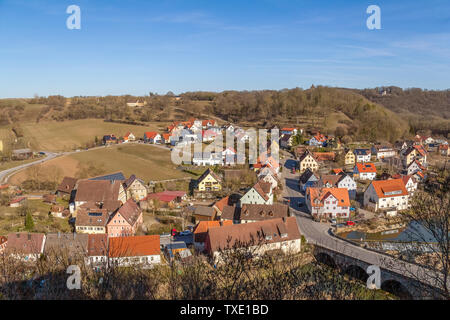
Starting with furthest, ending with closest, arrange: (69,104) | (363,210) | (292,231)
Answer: (69,104) < (363,210) < (292,231)

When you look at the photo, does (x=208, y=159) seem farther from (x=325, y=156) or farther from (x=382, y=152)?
(x=382, y=152)

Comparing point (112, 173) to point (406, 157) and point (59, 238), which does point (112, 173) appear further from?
point (406, 157)

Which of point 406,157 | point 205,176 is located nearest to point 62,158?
point 205,176

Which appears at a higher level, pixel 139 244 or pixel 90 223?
pixel 139 244

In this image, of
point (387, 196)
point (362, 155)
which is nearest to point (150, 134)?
point (362, 155)

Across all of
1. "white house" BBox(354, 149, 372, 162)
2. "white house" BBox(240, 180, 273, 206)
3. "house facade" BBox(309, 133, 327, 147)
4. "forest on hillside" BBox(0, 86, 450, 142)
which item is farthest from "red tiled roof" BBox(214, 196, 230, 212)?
"forest on hillside" BBox(0, 86, 450, 142)
